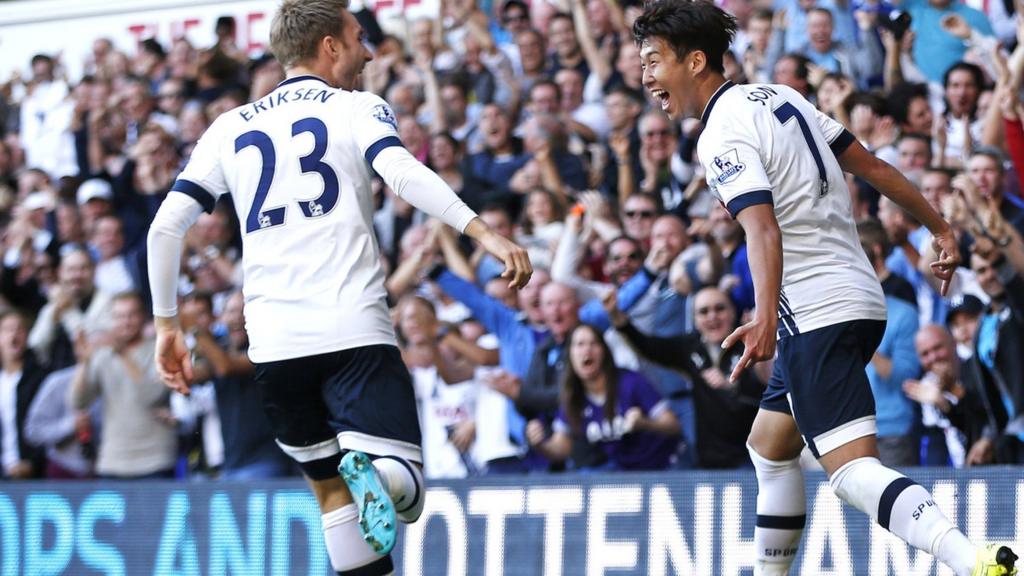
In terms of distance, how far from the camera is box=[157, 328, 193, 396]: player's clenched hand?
5426 millimetres

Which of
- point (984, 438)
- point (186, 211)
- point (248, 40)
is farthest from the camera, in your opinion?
point (248, 40)

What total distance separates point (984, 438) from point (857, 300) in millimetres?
3290

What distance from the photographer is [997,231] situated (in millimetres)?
7930

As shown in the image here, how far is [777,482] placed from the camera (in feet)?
17.5

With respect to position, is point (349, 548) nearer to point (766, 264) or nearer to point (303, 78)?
point (303, 78)

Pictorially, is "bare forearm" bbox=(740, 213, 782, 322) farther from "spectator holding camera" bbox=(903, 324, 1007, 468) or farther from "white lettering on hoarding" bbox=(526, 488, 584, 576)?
"spectator holding camera" bbox=(903, 324, 1007, 468)

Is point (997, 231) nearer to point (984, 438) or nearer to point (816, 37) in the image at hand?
point (984, 438)

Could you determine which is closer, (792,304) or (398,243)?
(792,304)

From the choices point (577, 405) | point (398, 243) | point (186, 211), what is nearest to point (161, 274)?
point (186, 211)

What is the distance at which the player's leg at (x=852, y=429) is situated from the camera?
469 cm

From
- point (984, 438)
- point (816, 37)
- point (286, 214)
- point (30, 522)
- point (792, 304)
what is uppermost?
point (816, 37)

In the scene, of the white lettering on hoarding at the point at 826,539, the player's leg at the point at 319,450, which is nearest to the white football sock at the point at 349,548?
the player's leg at the point at 319,450

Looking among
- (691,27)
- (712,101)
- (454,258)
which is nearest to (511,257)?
(712,101)

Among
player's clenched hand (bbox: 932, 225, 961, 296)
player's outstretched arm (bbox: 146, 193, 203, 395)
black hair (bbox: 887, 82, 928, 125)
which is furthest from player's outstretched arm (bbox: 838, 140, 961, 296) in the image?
black hair (bbox: 887, 82, 928, 125)
